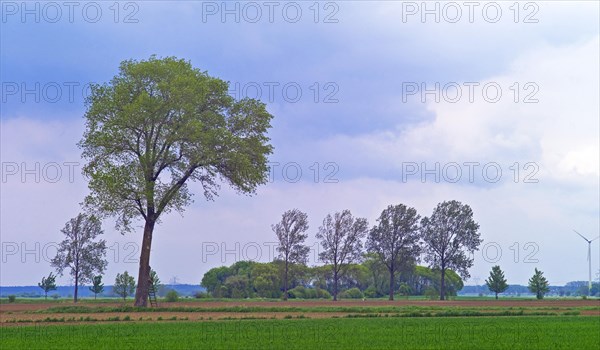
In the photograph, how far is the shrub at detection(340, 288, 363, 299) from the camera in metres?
128

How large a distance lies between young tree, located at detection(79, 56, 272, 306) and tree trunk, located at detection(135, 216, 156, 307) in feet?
0.27

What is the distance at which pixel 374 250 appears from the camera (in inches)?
4818

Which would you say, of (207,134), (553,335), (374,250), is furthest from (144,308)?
(374,250)

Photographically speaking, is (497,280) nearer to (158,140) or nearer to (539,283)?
(539,283)

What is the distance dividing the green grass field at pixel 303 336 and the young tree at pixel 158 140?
19583 mm

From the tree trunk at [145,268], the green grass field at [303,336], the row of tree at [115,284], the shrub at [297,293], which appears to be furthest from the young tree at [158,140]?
the shrub at [297,293]

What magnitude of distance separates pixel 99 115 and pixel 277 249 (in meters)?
63.0

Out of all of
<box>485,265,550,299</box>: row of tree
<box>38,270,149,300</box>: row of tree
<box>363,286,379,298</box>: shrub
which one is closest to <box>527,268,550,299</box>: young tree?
<box>485,265,550,299</box>: row of tree

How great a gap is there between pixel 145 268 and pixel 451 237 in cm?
7416

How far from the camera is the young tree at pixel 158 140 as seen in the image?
55.3 metres

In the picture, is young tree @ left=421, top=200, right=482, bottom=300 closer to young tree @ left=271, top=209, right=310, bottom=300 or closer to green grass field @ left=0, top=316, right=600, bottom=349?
young tree @ left=271, top=209, right=310, bottom=300

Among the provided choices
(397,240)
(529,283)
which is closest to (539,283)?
(529,283)

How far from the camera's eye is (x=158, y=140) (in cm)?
5747

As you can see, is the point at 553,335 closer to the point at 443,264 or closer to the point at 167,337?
the point at 167,337
